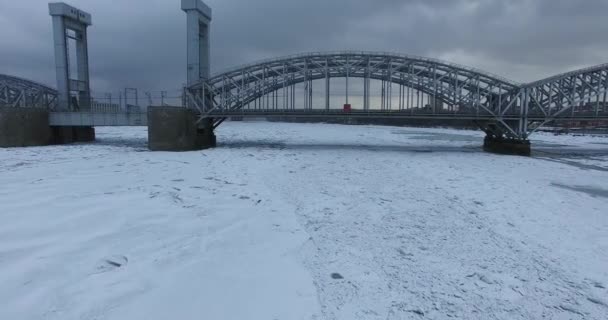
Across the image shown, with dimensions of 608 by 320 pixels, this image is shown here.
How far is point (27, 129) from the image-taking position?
3397 cm

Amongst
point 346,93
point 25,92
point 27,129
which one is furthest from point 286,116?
point 25,92

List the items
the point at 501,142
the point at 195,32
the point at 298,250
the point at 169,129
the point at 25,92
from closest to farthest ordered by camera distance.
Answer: the point at 298,250, the point at 169,129, the point at 501,142, the point at 195,32, the point at 25,92

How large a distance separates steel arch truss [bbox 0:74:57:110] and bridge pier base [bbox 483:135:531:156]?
56940 millimetres

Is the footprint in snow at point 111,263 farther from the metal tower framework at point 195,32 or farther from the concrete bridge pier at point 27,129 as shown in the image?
the concrete bridge pier at point 27,129

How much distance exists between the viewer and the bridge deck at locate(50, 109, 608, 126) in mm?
32875

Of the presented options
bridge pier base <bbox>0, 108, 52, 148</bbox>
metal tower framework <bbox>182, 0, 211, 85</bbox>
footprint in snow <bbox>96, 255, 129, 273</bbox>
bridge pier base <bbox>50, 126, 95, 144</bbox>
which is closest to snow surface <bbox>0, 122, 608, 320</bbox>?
footprint in snow <bbox>96, 255, 129, 273</bbox>

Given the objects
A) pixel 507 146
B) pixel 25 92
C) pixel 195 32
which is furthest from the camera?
pixel 25 92

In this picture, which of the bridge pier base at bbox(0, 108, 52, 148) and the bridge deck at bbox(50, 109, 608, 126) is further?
the bridge deck at bbox(50, 109, 608, 126)

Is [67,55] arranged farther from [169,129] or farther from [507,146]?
[507,146]

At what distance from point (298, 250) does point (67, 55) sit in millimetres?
45801

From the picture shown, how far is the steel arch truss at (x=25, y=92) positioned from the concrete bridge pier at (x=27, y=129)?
1332 centimetres

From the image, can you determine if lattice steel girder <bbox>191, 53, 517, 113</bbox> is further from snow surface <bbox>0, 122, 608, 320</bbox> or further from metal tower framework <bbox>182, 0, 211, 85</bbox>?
snow surface <bbox>0, 122, 608, 320</bbox>

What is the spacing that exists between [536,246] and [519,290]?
2681mm

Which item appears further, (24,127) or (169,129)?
(24,127)
